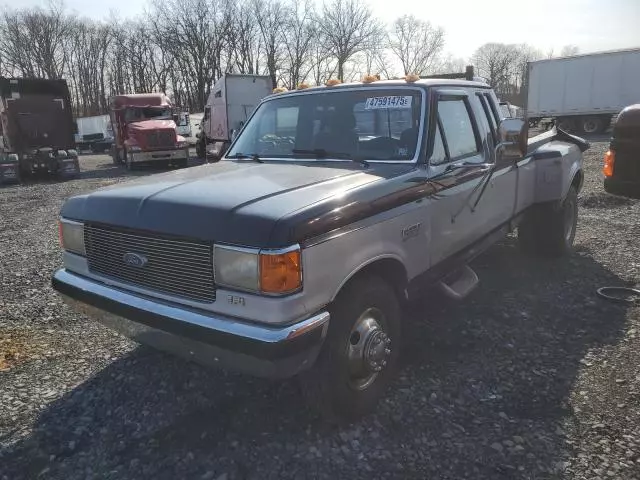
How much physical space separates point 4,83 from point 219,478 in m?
19.3

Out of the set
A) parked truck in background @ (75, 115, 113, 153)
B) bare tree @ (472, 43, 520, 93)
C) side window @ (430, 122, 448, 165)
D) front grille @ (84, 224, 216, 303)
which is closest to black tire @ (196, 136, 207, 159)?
parked truck in background @ (75, 115, 113, 153)

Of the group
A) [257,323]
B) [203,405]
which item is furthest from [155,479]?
[257,323]

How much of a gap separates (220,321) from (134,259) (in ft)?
2.36

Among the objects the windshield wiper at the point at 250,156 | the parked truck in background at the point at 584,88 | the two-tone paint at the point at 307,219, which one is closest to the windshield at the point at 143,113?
the parked truck in background at the point at 584,88

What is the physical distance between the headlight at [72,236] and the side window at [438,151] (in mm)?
2479

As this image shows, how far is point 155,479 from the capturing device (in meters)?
2.65

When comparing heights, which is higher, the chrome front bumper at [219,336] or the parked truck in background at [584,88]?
the parked truck in background at [584,88]

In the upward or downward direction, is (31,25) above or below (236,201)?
above

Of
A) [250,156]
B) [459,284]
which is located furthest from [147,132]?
[459,284]

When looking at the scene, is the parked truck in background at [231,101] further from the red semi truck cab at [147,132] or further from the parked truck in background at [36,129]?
the parked truck in background at [36,129]

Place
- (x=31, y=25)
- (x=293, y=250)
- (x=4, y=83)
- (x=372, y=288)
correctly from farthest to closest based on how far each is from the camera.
Result: (x=31, y=25) → (x=4, y=83) → (x=372, y=288) → (x=293, y=250)

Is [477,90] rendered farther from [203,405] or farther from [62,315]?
[62,315]

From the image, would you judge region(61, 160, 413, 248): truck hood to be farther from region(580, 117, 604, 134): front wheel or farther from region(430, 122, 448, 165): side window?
region(580, 117, 604, 134): front wheel

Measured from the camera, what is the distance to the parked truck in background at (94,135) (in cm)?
3778
